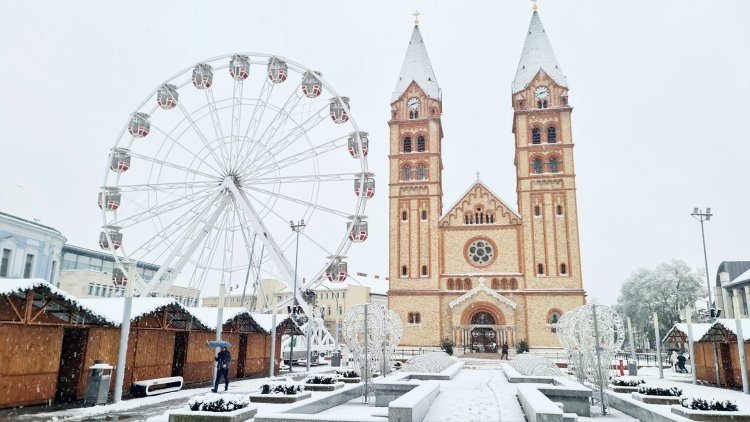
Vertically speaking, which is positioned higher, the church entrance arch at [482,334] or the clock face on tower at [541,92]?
the clock face on tower at [541,92]

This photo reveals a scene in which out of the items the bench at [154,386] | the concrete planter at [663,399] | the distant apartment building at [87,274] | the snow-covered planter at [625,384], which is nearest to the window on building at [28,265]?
the distant apartment building at [87,274]

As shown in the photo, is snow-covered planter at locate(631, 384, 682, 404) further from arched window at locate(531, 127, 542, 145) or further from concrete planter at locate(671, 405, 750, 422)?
arched window at locate(531, 127, 542, 145)

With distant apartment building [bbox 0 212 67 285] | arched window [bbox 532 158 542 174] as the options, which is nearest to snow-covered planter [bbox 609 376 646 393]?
arched window [bbox 532 158 542 174]

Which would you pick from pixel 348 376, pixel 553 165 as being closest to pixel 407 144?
pixel 553 165

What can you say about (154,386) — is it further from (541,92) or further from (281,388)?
(541,92)

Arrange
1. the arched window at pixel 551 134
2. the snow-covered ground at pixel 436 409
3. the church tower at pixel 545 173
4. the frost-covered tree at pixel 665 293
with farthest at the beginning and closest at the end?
1. the frost-covered tree at pixel 665 293
2. the arched window at pixel 551 134
3. the church tower at pixel 545 173
4. the snow-covered ground at pixel 436 409

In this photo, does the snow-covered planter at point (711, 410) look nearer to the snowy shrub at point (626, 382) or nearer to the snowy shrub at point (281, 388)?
Result: the snowy shrub at point (626, 382)

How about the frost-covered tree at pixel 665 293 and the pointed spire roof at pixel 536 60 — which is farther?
the frost-covered tree at pixel 665 293

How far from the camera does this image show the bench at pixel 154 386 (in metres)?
18.8

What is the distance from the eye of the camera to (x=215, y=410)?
12.2 meters

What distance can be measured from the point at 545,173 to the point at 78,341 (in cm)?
4677

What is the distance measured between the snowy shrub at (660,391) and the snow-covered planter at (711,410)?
14.1 ft

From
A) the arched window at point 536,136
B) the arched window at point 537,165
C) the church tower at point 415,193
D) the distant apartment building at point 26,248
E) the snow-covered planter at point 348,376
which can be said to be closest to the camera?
the snow-covered planter at point 348,376

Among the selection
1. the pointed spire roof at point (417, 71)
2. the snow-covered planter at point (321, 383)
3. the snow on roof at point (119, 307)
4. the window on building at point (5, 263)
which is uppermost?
the pointed spire roof at point (417, 71)
